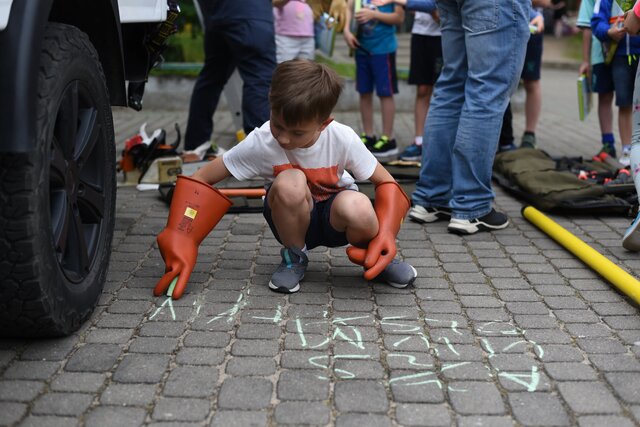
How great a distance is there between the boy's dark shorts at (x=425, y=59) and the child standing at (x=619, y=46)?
1322mm

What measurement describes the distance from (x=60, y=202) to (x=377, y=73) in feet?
14.8

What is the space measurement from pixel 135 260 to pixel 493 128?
6.09 ft

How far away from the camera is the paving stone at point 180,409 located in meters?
2.24

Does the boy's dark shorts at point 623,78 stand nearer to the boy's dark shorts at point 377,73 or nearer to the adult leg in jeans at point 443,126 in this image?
the boy's dark shorts at point 377,73

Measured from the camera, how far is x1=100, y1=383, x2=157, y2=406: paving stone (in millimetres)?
2326

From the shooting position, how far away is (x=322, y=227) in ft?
11.2

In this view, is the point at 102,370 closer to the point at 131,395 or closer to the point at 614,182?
the point at 131,395

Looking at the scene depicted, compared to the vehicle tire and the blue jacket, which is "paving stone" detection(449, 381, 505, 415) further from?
the blue jacket

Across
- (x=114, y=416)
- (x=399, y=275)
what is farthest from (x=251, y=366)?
(x=399, y=275)

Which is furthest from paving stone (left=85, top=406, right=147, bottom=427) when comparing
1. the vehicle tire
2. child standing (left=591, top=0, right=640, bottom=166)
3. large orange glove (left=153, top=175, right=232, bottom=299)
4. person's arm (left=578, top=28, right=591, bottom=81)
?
person's arm (left=578, top=28, right=591, bottom=81)

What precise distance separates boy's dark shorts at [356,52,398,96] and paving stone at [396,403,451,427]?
4.73 metres

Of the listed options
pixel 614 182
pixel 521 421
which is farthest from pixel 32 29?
pixel 614 182

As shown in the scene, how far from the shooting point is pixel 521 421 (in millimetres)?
2260

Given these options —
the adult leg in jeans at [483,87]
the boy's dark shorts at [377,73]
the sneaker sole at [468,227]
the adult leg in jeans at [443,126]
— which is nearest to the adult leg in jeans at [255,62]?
the adult leg in jeans at [443,126]
